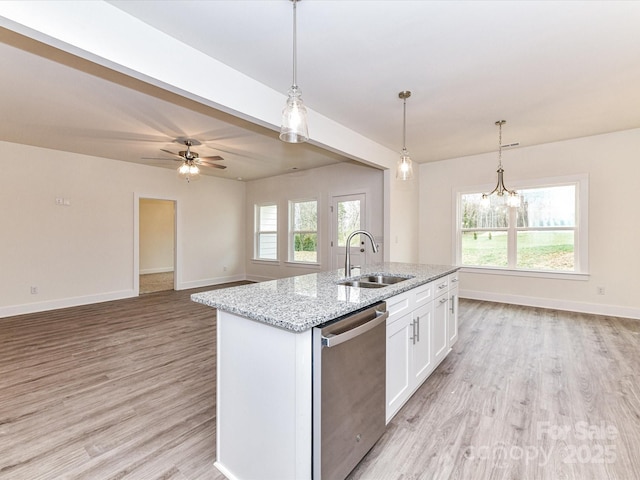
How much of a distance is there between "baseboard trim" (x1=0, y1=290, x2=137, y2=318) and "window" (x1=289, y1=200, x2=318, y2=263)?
3.32m

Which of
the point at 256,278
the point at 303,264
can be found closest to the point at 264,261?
the point at 256,278

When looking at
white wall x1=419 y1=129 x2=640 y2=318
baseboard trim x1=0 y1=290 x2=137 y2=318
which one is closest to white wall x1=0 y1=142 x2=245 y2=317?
baseboard trim x1=0 y1=290 x2=137 y2=318

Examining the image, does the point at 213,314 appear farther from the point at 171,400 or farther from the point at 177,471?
the point at 177,471

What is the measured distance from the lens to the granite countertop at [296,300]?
1270 millimetres

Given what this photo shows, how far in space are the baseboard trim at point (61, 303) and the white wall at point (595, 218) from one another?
258 inches

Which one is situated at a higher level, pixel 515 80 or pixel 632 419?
pixel 515 80

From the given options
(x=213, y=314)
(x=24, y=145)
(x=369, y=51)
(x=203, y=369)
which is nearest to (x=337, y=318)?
(x=203, y=369)

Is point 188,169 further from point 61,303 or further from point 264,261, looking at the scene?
point 264,261

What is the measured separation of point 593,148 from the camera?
14.6 ft

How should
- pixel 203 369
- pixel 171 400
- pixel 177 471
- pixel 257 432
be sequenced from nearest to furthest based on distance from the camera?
1. pixel 257 432
2. pixel 177 471
3. pixel 171 400
4. pixel 203 369

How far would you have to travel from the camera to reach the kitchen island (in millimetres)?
1249

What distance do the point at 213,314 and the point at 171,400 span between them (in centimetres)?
229

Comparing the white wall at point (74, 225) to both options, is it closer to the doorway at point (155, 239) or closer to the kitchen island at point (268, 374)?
the doorway at point (155, 239)

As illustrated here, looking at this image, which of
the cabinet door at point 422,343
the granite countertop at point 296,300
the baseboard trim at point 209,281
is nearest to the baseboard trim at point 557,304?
the cabinet door at point 422,343
